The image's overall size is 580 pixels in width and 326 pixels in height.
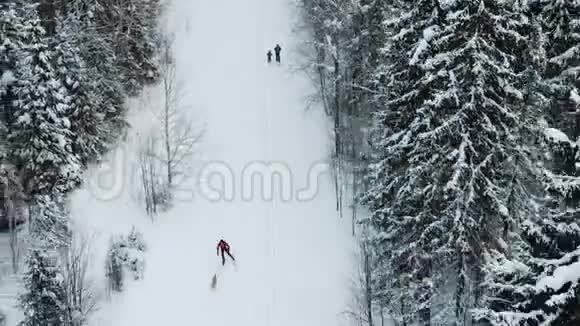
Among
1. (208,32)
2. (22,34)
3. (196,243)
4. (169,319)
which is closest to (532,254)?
(169,319)

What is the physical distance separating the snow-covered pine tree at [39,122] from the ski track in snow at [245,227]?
2.29 meters

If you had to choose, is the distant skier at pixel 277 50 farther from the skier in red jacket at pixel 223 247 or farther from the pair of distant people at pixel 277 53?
the skier in red jacket at pixel 223 247

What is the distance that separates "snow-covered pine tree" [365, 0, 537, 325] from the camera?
1895 cm

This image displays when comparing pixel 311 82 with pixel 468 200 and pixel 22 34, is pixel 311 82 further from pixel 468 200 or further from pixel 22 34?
pixel 468 200

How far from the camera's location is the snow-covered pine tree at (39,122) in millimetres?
28219

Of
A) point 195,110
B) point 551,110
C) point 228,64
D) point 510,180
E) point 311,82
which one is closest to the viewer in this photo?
point 551,110

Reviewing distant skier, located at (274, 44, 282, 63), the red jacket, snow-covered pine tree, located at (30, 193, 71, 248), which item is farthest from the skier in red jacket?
distant skier, located at (274, 44, 282, 63)

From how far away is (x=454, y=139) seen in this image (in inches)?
768

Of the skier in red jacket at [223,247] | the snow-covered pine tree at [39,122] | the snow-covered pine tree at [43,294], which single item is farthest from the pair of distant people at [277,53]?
the snow-covered pine tree at [43,294]

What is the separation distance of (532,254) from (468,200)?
620 centimetres

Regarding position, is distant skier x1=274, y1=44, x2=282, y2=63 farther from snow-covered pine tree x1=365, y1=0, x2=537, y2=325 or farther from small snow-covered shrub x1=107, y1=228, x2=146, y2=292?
snow-covered pine tree x1=365, y1=0, x2=537, y2=325

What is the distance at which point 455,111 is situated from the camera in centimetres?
1945

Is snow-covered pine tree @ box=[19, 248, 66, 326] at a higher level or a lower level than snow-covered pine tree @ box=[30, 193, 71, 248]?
lower

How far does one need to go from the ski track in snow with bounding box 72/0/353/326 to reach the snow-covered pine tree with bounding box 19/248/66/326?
2860mm
